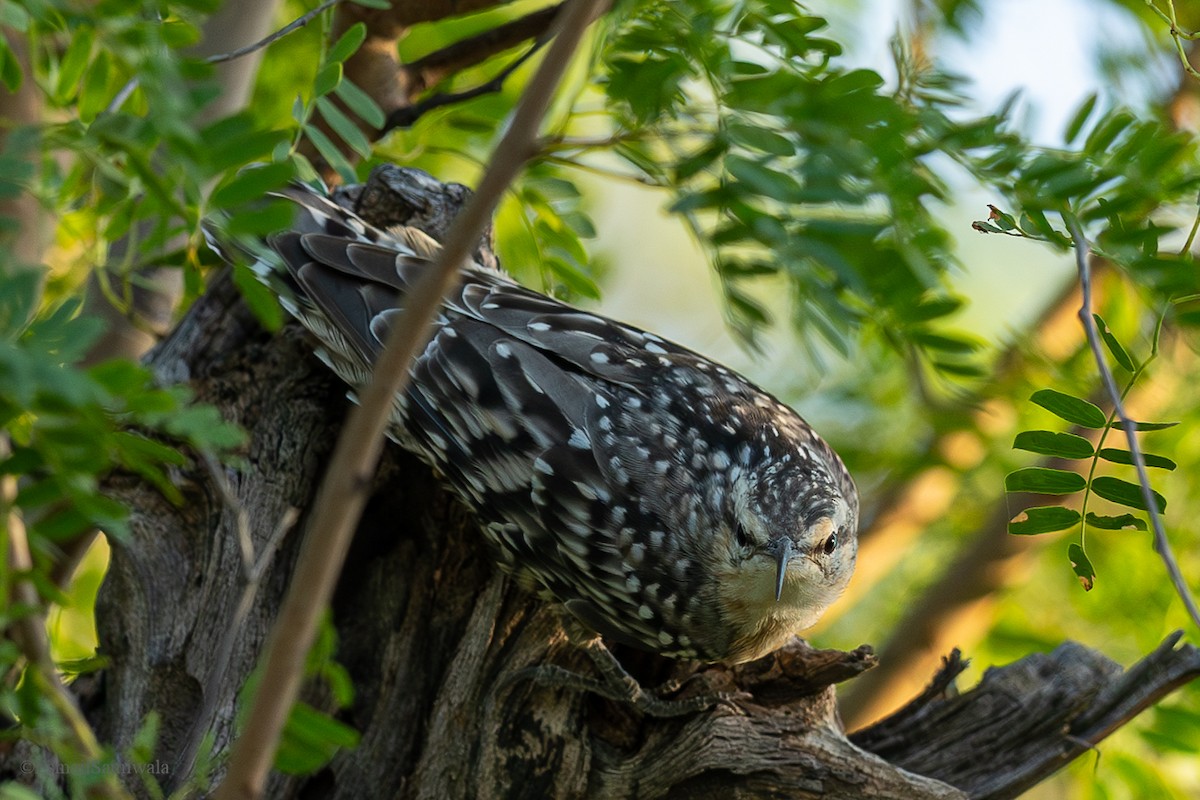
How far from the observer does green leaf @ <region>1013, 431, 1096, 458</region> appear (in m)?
1.70

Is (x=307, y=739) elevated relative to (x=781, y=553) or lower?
lower

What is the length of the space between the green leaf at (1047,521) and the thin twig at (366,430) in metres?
1.18

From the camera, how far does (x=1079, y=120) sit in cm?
218

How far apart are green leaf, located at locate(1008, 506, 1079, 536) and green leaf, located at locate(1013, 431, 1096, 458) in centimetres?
9

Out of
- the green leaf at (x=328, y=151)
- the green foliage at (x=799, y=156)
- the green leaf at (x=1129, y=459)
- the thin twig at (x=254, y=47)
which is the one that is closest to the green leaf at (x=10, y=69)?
the thin twig at (x=254, y=47)

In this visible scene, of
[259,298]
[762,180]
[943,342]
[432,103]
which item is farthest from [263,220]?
[432,103]

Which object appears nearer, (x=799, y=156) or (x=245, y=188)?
(x=245, y=188)

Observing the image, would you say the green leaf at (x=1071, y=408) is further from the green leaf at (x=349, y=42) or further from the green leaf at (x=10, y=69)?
the green leaf at (x=10, y=69)

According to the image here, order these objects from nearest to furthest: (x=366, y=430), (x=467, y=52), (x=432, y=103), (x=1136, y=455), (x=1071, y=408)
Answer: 1. (x=366, y=430)
2. (x=1136, y=455)
3. (x=1071, y=408)
4. (x=432, y=103)
5. (x=467, y=52)

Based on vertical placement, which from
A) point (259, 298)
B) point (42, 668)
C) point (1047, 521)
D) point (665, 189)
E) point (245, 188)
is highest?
point (665, 189)

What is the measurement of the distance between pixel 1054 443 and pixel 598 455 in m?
0.87

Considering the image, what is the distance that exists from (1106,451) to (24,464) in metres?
1.45

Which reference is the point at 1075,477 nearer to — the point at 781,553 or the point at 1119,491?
the point at 1119,491

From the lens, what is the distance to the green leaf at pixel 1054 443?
5.57 ft
